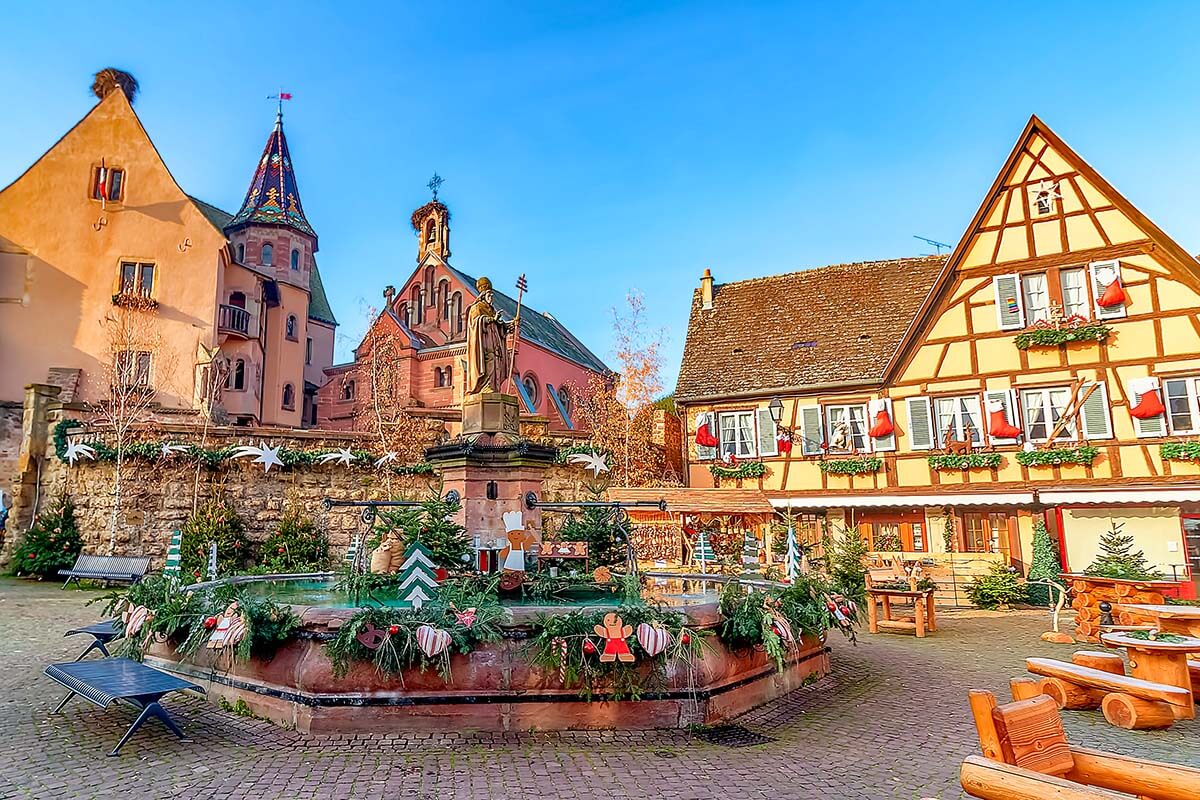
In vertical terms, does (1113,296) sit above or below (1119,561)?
above

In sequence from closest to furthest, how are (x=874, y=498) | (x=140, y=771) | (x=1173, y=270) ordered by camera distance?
(x=140, y=771), (x=1173, y=270), (x=874, y=498)

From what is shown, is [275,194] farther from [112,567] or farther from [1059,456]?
[1059,456]

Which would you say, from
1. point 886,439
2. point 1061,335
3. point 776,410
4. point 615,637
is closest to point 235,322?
point 776,410

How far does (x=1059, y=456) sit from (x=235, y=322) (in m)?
28.1

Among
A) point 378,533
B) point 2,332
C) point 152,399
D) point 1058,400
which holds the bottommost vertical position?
point 378,533

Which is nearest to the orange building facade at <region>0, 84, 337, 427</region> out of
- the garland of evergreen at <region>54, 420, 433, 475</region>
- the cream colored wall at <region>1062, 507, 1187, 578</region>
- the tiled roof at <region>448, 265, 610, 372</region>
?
the garland of evergreen at <region>54, 420, 433, 475</region>

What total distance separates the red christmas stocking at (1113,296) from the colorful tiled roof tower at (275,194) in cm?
3387

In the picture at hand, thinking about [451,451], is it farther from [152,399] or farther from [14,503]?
[152,399]

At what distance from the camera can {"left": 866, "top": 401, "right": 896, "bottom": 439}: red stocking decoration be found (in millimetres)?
19812

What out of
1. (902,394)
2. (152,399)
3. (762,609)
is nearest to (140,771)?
(762,609)

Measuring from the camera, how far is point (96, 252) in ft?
88.0

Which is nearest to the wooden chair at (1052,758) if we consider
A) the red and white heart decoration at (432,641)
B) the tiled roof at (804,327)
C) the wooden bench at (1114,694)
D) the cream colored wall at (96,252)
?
the wooden bench at (1114,694)

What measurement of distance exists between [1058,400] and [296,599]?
18381mm

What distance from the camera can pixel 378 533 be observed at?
9.62 meters
